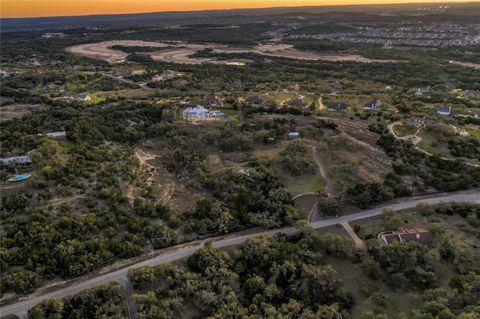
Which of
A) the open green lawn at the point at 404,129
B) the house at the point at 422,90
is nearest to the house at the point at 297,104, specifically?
the open green lawn at the point at 404,129

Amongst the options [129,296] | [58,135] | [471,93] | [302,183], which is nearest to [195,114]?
[58,135]

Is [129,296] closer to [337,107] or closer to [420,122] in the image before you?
[420,122]

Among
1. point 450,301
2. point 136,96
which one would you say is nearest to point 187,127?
point 136,96

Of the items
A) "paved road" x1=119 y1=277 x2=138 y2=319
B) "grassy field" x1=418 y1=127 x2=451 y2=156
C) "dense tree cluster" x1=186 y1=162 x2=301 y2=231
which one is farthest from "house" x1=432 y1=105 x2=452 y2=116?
"paved road" x1=119 y1=277 x2=138 y2=319

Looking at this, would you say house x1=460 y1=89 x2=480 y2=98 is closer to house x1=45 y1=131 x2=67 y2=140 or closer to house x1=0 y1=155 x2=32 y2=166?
house x1=45 y1=131 x2=67 y2=140

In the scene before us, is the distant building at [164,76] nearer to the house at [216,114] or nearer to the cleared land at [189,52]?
the cleared land at [189,52]

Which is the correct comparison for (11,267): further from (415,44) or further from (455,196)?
(415,44)
